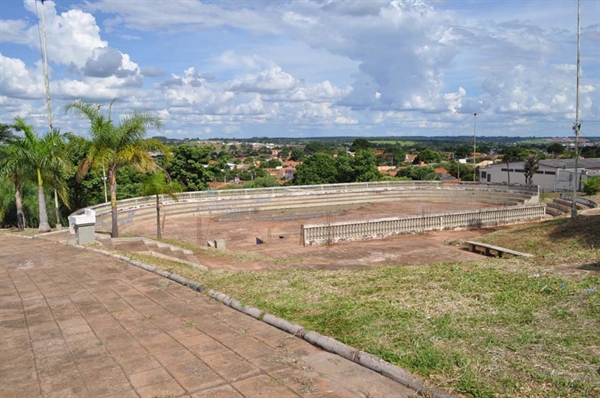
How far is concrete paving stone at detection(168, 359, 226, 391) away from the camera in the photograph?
446 centimetres

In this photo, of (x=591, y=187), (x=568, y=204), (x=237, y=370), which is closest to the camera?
(x=237, y=370)

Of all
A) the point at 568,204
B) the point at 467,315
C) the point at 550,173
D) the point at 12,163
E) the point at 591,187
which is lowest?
the point at 568,204

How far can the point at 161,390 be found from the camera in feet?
14.3

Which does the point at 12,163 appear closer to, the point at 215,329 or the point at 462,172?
the point at 215,329

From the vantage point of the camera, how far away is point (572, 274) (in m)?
7.96

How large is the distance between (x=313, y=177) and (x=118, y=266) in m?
41.1

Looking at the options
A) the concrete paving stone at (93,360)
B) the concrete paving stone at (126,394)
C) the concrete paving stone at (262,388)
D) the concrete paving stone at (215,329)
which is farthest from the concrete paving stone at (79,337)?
the concrete paving stone at (262,388)

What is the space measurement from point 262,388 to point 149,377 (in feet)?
3.86

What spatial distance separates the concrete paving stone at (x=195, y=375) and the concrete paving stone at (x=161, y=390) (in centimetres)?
7

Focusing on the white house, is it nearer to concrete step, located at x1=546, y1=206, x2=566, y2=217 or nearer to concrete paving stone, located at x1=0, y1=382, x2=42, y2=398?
concrete step, located at x1=546, y1=206, x2=566, y2=217

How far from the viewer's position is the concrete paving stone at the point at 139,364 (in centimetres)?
483

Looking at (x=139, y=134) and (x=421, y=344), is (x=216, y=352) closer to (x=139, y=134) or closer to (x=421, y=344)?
(x=421, y=344)

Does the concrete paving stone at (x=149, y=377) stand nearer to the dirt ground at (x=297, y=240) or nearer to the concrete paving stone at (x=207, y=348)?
the concrete paving stone at (x=207, y=348)

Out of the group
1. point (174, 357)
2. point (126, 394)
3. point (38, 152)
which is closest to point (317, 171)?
point (38, 152)
